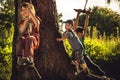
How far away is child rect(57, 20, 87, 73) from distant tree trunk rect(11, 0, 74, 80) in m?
0.82

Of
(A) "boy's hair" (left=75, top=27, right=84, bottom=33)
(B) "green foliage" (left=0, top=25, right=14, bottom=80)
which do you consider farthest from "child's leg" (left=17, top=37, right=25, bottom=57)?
(B) "green foliage" (left=0, top=25, right=14, bottom=80)

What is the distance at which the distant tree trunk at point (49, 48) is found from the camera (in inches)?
623

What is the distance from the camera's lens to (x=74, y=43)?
15031 millimetres

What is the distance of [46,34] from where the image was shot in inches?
629

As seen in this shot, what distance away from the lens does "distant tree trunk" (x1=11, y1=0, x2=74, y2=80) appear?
15.8 meters

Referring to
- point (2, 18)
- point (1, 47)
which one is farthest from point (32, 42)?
point (2, 18)

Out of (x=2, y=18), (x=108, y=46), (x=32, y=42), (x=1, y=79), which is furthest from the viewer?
(x=2, y=18)

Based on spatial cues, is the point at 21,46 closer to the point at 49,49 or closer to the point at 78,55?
the point at 78,55

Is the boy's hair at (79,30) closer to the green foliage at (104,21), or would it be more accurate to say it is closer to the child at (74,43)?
the child at (74,43)

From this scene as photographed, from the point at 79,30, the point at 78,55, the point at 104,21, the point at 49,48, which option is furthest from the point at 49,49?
the point at 104,21

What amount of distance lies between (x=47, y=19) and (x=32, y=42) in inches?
108

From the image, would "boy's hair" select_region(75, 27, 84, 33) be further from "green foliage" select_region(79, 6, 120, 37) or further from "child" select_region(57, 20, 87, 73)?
"green foliage" select_region(79, 6, 120, 37)

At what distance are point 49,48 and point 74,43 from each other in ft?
3.94

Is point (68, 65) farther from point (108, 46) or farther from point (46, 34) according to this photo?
point (108, 46)
